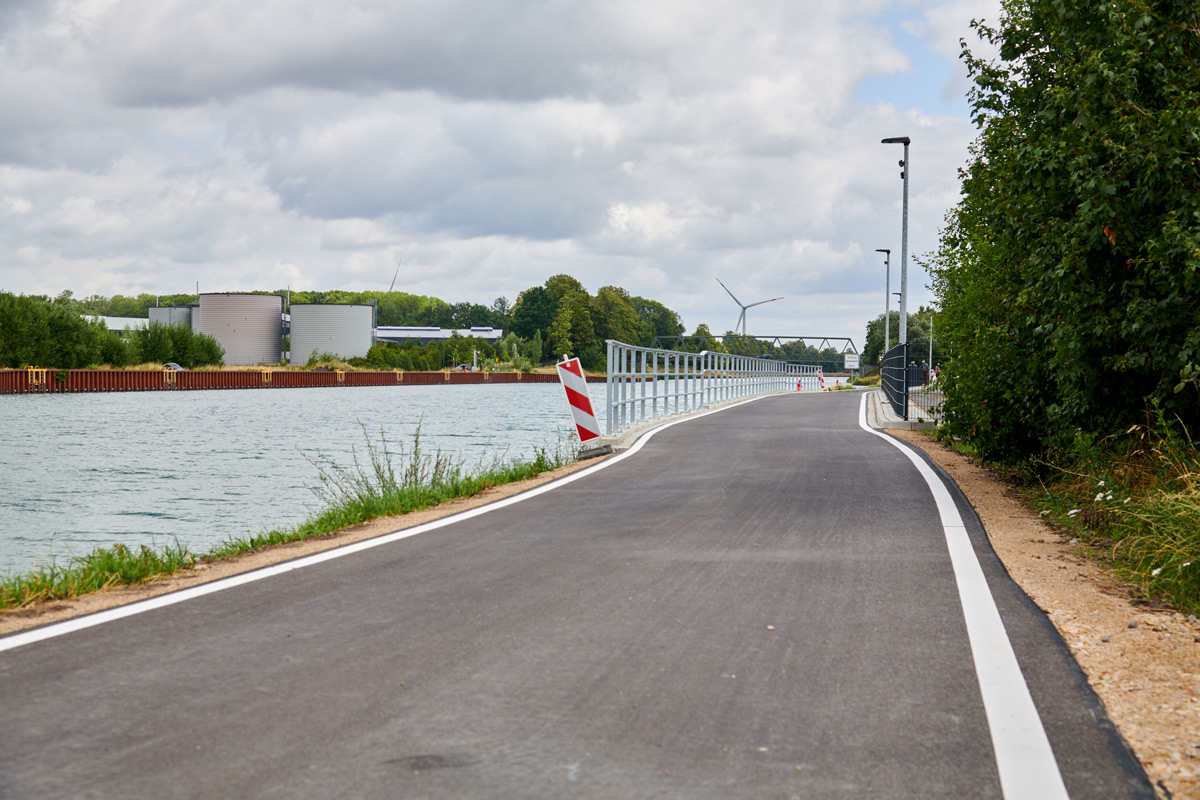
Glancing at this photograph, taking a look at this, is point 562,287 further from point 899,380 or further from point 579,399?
point 579,399

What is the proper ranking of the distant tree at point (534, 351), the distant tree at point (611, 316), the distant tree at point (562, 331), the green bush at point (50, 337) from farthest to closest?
the distant tree at point (611, 316)
the distant tree at point (562, 331)
the distant tree at point (534, 351)
the green bush at point (50, 337)

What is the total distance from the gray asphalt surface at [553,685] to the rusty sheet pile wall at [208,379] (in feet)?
217

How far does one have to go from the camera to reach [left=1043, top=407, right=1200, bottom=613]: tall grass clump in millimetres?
5902

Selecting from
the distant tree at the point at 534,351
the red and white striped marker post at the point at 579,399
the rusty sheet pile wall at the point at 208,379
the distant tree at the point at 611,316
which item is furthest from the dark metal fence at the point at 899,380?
the distant tree at the point at 611,316

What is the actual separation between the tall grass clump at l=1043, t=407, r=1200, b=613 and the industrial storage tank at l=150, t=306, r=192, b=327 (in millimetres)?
118571

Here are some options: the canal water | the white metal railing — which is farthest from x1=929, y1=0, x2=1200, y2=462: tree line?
the canal water

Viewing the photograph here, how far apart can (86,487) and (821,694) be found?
19.3 metres

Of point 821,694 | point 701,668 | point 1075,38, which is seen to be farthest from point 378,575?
point 1075,38

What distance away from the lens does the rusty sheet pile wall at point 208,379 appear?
6512 centimetres

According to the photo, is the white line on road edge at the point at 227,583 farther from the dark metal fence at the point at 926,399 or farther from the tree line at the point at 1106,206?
the dark metal fence at the point at 926,399

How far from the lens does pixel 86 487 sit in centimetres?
1995

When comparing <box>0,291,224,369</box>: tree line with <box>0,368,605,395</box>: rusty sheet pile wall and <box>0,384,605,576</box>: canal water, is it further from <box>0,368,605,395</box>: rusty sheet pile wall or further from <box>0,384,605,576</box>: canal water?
<box>0,384,605,576</box>: canal water

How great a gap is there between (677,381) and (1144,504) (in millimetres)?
18817

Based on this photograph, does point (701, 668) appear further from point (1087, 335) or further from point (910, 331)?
point (910, 331)
